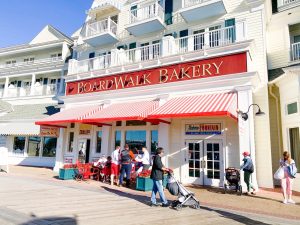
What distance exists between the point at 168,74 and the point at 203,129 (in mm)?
3607

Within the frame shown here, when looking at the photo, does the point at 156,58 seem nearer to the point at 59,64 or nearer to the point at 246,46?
the point at 246,46

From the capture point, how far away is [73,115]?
1609 centimetres

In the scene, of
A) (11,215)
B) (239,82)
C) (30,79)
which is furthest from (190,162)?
(30,79)

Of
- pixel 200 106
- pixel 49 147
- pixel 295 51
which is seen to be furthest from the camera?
pixel 49 147

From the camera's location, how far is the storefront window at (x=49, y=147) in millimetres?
21156

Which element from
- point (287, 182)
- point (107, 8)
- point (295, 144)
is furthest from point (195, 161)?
point (107, 8)

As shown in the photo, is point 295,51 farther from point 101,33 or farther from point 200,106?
point 101,33

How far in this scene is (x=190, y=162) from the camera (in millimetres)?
13352

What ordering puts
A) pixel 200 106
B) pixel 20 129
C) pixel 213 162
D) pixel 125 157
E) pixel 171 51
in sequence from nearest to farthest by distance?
pixel 200 106, pixel 125 157, pixel 213 162, pixel 171 51, pixel 20 129

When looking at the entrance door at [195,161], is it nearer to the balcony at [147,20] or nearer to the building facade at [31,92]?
the balcony at [147,20]

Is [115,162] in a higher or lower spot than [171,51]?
lower

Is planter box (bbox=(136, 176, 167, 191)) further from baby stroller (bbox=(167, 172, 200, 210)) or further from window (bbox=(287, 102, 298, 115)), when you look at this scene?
window (bbox=(287, 102, 298, 115))

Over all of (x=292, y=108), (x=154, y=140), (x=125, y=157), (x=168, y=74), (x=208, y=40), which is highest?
(x=208, y=40)

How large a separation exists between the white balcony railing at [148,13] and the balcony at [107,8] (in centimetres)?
202
